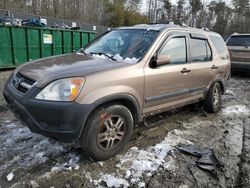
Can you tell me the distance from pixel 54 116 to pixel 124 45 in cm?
175

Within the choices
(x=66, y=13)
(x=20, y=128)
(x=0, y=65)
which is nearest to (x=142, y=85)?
(x=20, y=128)

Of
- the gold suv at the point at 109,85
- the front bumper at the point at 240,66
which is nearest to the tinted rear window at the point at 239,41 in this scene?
the front bumper at the point at 240,66

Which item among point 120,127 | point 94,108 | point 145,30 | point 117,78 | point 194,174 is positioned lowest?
point 194,174

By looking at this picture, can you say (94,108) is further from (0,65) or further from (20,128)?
(0,65)

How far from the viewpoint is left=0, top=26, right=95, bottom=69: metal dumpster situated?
10305 millimetres

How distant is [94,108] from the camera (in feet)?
10.6

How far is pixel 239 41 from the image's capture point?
35.6 ft

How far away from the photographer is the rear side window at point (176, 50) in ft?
14.1

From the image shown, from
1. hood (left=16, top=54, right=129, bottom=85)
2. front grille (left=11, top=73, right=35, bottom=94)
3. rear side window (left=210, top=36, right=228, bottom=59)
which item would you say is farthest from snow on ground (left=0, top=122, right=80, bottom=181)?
rear side window (left=210, top=36, right=228, bottom=59)

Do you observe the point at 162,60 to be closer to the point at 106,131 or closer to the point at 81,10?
the point at 106,131

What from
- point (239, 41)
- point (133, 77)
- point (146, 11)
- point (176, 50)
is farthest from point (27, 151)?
point (146, 11)

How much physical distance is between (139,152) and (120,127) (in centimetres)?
54

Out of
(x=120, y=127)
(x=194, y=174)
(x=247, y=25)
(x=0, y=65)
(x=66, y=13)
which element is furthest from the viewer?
(x=247, y=25)

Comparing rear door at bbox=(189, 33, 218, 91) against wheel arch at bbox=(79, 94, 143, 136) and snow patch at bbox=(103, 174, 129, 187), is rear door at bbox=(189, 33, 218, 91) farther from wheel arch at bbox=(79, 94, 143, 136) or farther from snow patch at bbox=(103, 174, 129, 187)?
snow patch at bbox=(103, 174, 129, 187)
